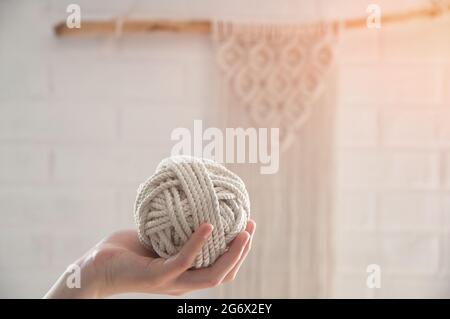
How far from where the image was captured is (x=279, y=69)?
3.55ft

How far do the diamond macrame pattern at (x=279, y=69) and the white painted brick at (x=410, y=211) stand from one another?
0.78ft

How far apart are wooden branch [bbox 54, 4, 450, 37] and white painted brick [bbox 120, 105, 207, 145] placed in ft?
0.48

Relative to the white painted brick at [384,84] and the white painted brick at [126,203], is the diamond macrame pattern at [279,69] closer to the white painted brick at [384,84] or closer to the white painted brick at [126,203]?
the white painted brick at [384,84]

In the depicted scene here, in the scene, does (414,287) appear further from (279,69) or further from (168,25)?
(168,25)

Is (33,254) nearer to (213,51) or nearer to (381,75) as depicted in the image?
(213,51)

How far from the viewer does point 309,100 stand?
108 centimetres

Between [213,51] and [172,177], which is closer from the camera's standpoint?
[172,177]

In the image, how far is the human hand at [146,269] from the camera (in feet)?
1.93

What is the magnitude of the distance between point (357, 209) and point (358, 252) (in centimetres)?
8

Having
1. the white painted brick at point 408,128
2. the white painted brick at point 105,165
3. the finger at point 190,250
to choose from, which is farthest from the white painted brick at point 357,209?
the finger at point 190,250

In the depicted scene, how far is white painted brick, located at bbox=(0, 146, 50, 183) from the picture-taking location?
1.10m

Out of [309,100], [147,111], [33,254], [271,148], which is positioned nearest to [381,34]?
[309,100]

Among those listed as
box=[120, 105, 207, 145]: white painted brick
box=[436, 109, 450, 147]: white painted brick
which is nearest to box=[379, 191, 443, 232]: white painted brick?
box=[436, 109, 450, 147]: white painted brick

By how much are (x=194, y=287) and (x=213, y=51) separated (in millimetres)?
575
